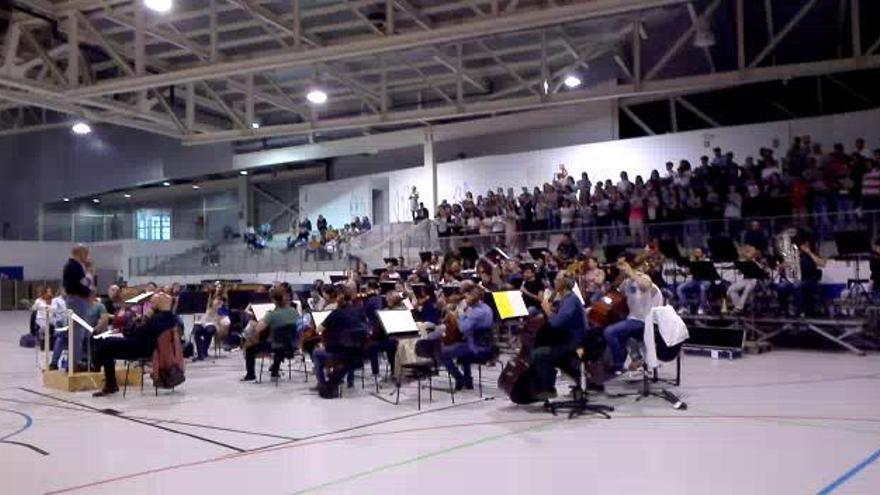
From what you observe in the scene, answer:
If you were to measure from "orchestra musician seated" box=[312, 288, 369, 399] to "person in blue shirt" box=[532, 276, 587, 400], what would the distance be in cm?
254

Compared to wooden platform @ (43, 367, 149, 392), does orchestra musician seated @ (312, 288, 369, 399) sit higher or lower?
higher

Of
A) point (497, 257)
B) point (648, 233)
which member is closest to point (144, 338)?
point (497, 257)

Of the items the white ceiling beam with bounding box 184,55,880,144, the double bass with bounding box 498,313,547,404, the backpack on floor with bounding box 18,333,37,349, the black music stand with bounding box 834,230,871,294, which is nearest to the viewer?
the double bass with bounding box 498,313,547,404

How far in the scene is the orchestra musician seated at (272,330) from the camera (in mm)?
10906

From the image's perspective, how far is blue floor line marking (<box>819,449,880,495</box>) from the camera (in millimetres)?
5027

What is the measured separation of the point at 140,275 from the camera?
3478 cm

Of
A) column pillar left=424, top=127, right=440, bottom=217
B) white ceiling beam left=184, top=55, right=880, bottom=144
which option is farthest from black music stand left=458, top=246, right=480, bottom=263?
column pillar left=424, top=127, right=440, bottom=217

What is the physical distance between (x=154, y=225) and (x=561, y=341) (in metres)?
34.7

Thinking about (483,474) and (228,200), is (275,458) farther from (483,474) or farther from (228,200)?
(228,200)

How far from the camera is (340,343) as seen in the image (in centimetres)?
941

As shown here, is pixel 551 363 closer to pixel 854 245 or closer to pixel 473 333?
pixel 473 333

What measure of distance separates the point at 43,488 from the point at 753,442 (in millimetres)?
5489

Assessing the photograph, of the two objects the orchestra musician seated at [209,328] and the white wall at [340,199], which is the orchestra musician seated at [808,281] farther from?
the white wall at [340,199]

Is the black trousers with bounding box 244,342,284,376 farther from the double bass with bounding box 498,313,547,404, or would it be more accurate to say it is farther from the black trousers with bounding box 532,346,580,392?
the black trousers with bounding box 532,346,580,392
